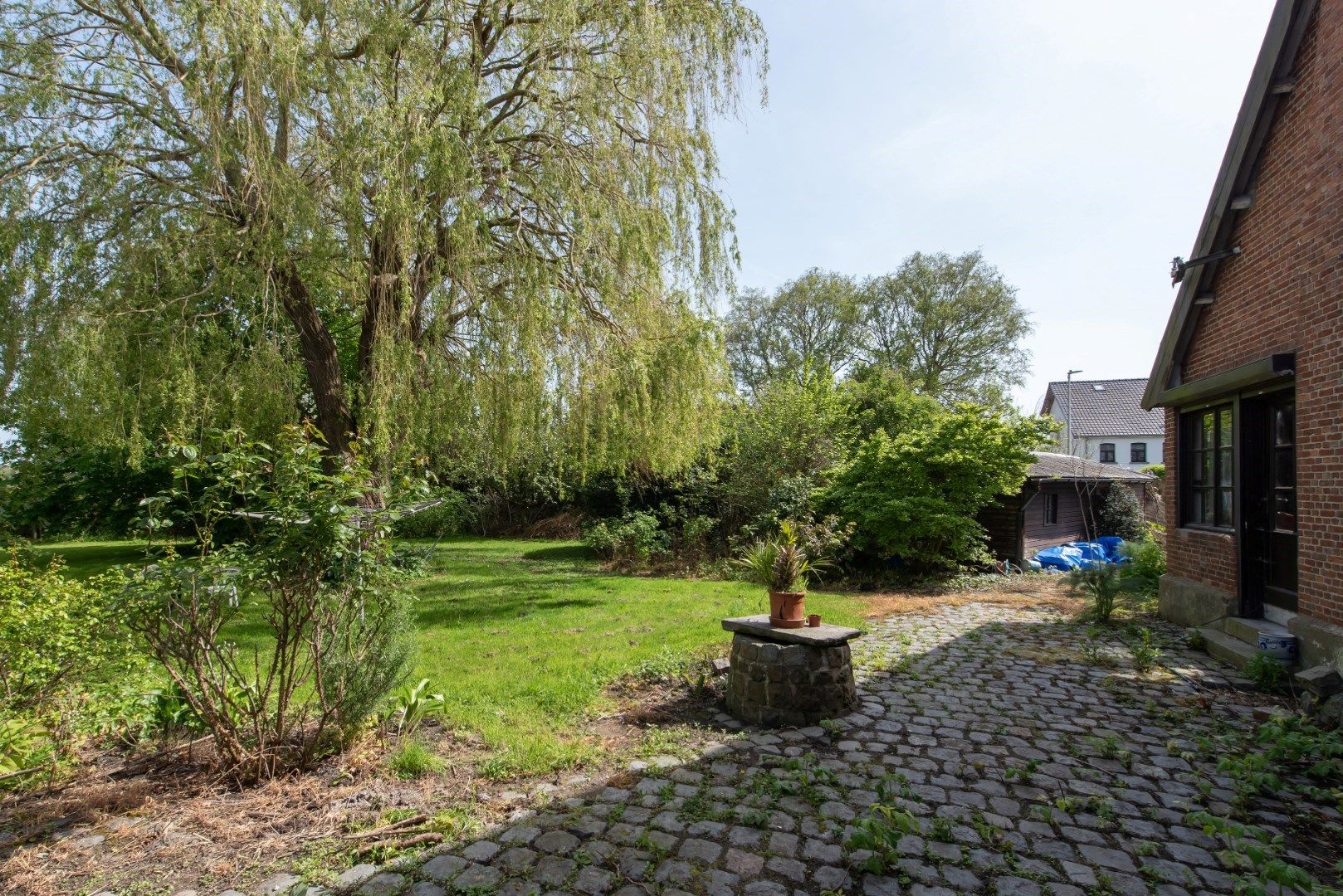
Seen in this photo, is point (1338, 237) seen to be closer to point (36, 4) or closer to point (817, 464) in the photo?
point (817, 464)

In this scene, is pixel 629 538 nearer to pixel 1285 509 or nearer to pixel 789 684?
pixel 789 684

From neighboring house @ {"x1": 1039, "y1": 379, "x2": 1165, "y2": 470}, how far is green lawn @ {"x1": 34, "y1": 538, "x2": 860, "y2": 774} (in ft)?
102

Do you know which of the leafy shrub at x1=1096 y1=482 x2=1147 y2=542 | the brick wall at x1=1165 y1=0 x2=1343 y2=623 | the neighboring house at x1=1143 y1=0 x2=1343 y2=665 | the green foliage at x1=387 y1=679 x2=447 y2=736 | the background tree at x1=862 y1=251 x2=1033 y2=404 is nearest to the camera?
the green foliage at x1=387 y1=679 x2=447 y2=736

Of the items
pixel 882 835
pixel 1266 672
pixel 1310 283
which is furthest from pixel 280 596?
pixel 1310 283

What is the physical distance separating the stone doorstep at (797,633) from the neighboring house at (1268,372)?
3.59 metres

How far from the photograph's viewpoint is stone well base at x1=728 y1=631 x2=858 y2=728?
175 inches

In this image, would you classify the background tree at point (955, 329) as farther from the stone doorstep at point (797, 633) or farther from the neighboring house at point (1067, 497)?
the stone doorstep at point (797, 633)

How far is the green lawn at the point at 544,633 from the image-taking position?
4441mm

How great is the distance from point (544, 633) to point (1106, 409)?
3787cm

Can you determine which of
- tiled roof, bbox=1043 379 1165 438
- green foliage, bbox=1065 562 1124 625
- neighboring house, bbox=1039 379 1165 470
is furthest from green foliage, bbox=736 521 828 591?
tiled roof, bbox=1043 379 1165 438

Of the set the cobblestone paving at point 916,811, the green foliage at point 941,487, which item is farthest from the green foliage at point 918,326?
the cobblestone paving at point 916,811

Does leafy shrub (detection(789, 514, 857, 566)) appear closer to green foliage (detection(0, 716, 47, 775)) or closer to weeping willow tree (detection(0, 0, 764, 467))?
weeping willow tree (detection(0, 0, 764, 467))

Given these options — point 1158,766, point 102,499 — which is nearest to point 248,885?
point 1158,766

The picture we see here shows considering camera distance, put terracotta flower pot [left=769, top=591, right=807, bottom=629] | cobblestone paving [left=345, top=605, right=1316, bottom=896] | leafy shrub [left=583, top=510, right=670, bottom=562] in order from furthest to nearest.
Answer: leafy shrub [left=583, top=510, right=670, bottom=562], terracotta flower pot [left=769, top=591, right=807, bottom=629], cobblestone paving [left=345, top=605, right=1316, bottom=896]
